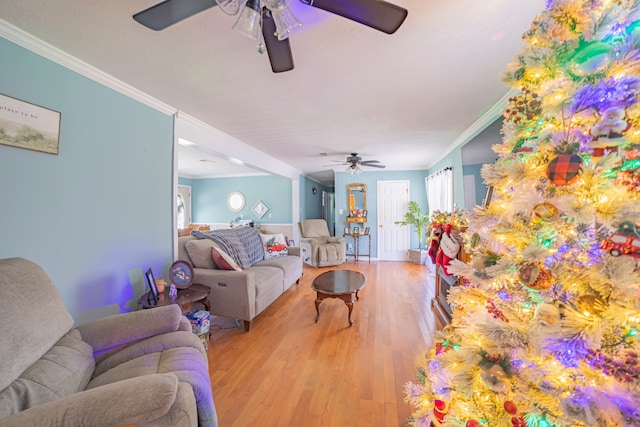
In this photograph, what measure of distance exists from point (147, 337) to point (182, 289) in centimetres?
92

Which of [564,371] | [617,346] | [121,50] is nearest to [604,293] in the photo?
[617,346]

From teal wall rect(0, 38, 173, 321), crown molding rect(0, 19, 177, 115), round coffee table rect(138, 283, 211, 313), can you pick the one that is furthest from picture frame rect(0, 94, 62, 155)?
round coffee table rect(138, 283, 211, 313)

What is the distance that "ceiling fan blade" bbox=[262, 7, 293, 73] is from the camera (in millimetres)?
1057

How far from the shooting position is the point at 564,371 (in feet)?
2.19

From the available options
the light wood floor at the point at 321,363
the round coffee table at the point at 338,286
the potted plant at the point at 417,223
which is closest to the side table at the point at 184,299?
the light wood floor at the point at 321,363

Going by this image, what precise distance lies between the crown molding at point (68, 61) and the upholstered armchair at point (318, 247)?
3.73m

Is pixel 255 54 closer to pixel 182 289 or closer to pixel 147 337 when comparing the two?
pixel 147 337

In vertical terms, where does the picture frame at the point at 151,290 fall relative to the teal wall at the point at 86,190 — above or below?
below

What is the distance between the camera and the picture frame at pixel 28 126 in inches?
55.4

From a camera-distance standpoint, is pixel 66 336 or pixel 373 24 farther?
pixel 66 336

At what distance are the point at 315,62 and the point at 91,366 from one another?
220cm

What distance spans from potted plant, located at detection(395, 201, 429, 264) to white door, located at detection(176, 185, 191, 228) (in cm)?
609

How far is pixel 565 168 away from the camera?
0.70m

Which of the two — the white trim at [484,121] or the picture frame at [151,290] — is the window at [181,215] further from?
the white trim at [484,121]
